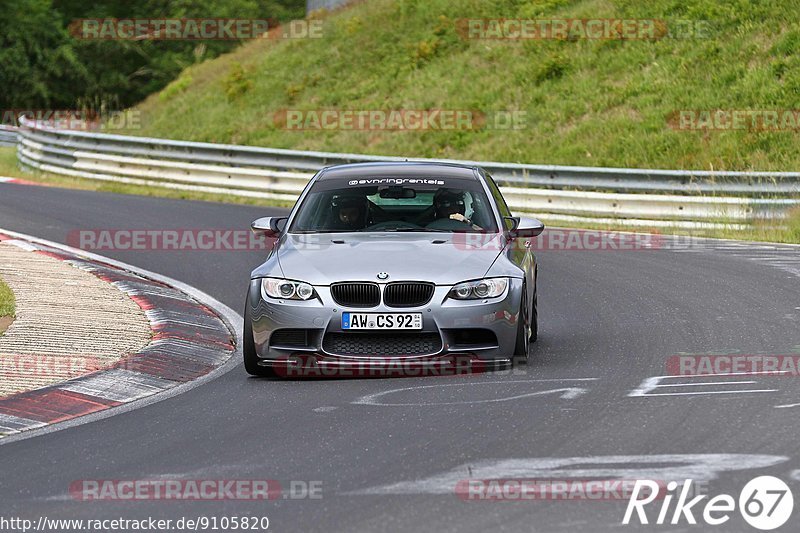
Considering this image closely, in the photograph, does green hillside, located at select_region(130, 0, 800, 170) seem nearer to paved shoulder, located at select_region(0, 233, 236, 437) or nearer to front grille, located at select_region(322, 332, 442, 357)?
paved shoulder, located at select_region(0, 233, 236, 437)

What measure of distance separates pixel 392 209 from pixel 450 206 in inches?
19.8

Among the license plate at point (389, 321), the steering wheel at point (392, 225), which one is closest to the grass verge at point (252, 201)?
the steering wheel at point (392, 225)

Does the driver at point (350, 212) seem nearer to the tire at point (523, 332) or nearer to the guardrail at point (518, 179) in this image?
the tire at point (523, 332)

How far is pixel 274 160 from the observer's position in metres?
27.5

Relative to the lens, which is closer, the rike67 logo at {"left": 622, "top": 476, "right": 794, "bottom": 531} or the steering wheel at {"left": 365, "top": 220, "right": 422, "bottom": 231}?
the rike67 logo at {"left": 622, "top": 476, "right": 794, "bottom": 531}

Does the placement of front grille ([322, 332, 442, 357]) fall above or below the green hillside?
below

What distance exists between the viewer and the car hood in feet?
30.7

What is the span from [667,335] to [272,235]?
3.24 meters

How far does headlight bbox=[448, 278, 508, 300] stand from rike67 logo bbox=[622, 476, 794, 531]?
3.40 m

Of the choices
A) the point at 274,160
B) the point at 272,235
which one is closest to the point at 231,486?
the point at 272,235

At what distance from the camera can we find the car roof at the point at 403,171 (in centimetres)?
1098

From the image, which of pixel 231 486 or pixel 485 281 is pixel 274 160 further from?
pixel 231 486

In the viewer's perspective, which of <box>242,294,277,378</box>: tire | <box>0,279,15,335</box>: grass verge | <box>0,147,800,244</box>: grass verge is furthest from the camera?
<box>0,147,800,244</box>: grass verge

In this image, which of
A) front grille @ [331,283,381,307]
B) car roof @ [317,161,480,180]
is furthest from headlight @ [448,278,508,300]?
car roof @ [317,161,480,180]
